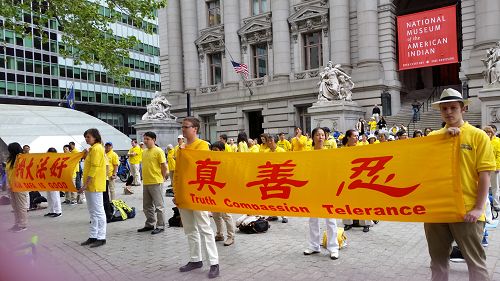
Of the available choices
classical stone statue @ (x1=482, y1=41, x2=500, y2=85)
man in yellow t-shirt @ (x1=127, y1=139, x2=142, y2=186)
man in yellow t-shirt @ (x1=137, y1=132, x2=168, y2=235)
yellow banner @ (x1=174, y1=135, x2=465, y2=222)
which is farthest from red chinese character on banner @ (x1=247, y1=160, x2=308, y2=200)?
classical stone statue @ (x1=482, y1=41, x2=500, y2=85)

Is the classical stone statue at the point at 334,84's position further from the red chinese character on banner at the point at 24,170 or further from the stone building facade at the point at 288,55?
the red chinese character on banner at the point at 24,170

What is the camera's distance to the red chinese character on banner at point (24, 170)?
422 inches

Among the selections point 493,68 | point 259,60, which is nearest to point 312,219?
point 493,68

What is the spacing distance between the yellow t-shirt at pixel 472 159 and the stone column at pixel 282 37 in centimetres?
3343

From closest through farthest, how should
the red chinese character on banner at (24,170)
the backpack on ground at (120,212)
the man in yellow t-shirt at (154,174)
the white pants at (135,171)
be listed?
the man in yellow t-shirt at (154,174), the red chinese character on banner at (24,170), the backpack on ground at (120,212), the white pants at (135,171)

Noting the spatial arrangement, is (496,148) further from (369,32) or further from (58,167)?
(369,32)

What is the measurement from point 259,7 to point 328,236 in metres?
35.4

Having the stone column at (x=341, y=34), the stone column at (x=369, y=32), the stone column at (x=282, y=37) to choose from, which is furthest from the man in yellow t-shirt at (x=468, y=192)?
the stone column at (x=282, y=37)

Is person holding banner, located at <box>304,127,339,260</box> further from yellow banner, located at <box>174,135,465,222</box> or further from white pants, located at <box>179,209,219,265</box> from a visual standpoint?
white pants, located at <box>179,209,219,265</box>

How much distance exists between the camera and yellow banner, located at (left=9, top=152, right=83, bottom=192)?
1029 cm

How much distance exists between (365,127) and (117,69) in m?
15.9

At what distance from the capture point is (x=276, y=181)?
20.0 ft

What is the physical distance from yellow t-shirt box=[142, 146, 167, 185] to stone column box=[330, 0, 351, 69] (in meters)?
26.3

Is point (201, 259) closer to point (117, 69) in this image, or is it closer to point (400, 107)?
point (117, 69)
